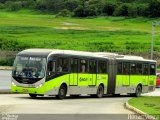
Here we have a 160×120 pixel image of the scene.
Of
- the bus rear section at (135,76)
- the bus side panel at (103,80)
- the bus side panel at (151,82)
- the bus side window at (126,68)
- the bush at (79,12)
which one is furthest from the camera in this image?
the bush at (79,12)

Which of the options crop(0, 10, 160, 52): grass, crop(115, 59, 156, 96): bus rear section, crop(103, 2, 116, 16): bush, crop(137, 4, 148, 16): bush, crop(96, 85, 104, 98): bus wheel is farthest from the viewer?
crop(103, 2, 116, 16): bush

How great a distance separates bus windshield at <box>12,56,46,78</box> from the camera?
31203mm

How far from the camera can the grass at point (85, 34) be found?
3824 inches

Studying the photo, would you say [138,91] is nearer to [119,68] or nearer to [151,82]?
[151,82]

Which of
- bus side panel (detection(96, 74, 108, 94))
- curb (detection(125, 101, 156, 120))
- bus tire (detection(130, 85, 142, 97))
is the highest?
curb (detection(125, 101, 156, 120))

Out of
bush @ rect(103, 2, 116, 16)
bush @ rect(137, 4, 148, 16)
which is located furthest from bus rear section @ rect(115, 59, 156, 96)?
bush @ rect(103, 2, 116, 16)

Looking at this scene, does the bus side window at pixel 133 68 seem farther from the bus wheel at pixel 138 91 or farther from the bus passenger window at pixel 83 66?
the bus passenger window at pixel 83 66

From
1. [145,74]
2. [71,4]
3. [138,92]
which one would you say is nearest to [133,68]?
[145,74]

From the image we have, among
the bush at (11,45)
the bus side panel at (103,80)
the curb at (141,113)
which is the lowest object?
the bush at (11,45)

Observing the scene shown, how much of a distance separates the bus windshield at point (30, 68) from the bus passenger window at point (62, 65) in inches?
53.5

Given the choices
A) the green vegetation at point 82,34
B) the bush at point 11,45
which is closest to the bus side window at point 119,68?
the green vegetation at point 82,34

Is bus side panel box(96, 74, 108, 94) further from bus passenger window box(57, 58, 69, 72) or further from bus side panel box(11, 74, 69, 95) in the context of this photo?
bus side panel box(11, 74, 69, 95)

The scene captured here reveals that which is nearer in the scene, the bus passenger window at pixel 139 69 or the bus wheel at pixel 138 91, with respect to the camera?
the bus passenger window at pixel 139 69

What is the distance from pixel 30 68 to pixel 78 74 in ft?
13.8
